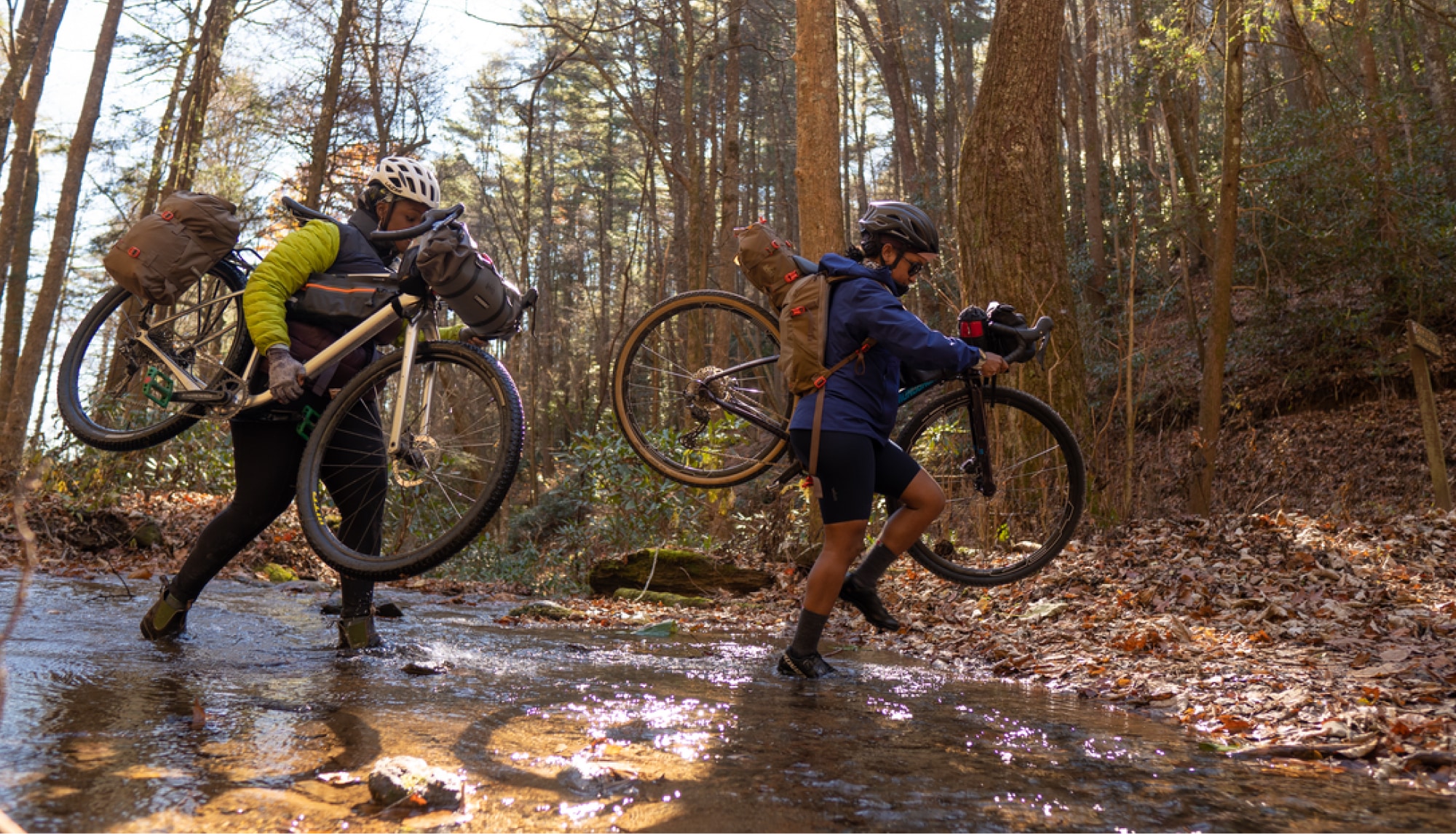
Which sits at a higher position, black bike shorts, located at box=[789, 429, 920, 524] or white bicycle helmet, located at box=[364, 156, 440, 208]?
white bicycle helmet, located at box=[364, 156, 440, 208]

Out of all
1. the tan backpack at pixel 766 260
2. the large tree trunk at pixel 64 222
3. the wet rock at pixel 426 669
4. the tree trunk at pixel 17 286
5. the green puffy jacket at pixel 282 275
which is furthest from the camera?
the tree trunk at pixel 17 286

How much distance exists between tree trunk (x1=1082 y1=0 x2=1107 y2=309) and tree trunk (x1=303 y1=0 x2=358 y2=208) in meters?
15.9

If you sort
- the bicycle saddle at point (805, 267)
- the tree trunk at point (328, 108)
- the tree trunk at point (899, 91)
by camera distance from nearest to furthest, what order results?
1. the bicycle saddle at point (805, 267)
2. the tree trunk at point (328, 108)
3. the tree trunk at point (899, 91)

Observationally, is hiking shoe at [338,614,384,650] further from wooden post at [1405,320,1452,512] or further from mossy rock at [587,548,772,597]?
wooden post at [1405,320,1452,512]

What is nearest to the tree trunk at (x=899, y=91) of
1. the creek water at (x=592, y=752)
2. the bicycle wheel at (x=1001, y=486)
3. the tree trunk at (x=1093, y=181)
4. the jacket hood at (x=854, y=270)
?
the tree trunk at (x=1093, y=181)

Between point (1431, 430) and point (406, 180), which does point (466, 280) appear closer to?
point (406, 180)

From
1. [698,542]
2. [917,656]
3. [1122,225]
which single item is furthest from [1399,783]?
[1122,225]

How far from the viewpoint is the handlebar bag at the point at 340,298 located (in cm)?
416

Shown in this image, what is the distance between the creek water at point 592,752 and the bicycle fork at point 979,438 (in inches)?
49.8

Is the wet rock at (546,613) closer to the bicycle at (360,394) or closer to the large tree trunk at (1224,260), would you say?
the bicycle at (360,394)

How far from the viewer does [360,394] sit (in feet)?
13.7

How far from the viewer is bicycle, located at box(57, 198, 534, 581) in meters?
3.91

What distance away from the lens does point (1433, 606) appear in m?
4.93

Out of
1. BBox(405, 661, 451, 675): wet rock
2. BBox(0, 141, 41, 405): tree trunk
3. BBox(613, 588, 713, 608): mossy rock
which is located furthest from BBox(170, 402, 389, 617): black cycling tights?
BBox(0, 141, 41, 405): tree trunk
